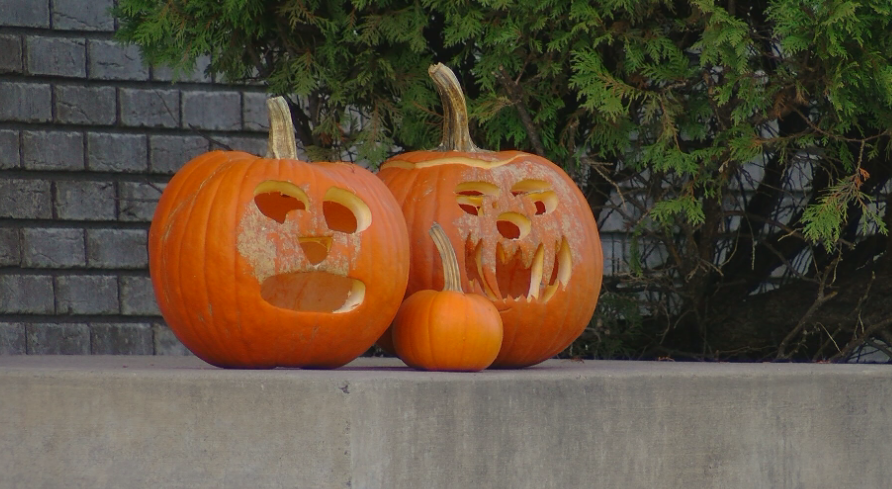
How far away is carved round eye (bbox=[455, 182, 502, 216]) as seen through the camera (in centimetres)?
264

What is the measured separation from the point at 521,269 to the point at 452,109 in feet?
1.58

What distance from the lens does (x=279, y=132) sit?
2.53 m

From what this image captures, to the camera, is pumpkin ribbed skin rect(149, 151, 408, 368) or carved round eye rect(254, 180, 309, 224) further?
carved round eye rect(254, 180, 309, 224)

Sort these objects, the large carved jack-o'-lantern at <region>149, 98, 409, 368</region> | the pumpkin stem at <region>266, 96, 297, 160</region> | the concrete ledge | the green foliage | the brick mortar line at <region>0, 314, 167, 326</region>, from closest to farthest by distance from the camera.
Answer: the concrete ledge → the large carved jack-o'-lantern at <region>149, 98, 409, 368</region> → the pumpkin stem at <region>266, 96, 297, 160</region> → the green foliage → the brick mortar line at <region>0, 314, 167, 326</region>

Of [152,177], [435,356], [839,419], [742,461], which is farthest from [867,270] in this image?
[152,177]

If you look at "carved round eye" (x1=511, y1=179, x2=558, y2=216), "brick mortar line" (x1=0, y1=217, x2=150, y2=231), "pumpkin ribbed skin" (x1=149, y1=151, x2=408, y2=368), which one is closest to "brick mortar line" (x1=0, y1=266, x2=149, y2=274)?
"brick mortar line" (x1=0, y1=217, x2=150, y2=231)

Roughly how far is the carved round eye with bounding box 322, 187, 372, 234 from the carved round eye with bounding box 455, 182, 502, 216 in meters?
0.29

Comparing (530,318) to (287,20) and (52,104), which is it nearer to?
(287,20)

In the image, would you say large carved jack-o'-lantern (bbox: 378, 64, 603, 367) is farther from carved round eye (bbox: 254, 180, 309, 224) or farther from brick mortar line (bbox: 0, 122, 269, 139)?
brick mortar line (bbox: 0, 122, 269, 139)

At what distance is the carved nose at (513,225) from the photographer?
2.63 m

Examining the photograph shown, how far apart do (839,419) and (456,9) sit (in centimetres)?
165

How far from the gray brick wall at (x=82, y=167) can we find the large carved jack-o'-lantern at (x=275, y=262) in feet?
9.42

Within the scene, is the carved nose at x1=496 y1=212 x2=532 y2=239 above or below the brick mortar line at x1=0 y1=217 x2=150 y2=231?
above

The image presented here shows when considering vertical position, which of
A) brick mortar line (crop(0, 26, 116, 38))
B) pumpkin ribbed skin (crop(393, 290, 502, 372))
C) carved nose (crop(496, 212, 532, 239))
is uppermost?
brick mortar line (crop(0, 26, 116, 38))
